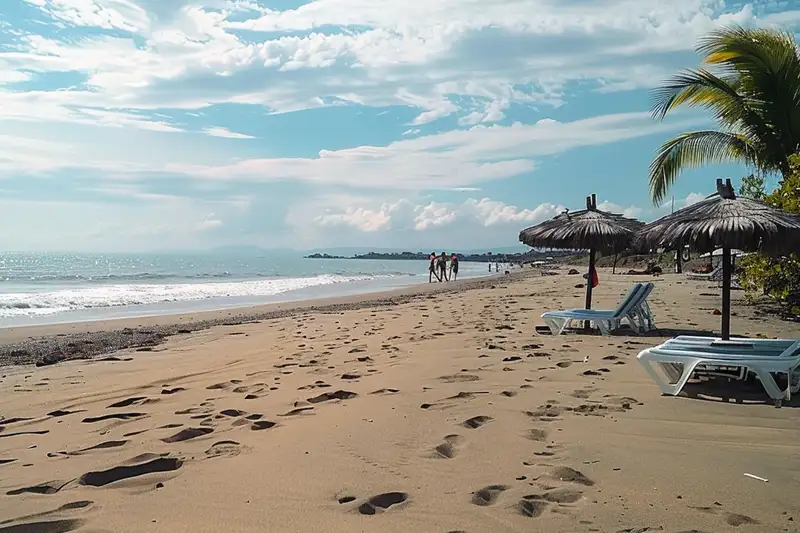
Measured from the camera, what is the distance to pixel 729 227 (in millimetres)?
7023

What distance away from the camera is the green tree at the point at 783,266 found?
925cm

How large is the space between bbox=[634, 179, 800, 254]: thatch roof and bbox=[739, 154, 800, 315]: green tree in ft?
6.42

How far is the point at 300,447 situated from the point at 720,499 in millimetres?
2348

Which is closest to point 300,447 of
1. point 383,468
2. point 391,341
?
point 383,468

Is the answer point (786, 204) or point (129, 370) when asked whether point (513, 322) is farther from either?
point (129, 370)

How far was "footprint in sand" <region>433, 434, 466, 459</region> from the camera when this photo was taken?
3798 millimetres

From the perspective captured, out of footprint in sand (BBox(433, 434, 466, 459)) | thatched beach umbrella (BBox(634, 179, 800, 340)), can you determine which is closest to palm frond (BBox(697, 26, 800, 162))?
thatched beach umbrella (BBox(634, 179, 800, 340))

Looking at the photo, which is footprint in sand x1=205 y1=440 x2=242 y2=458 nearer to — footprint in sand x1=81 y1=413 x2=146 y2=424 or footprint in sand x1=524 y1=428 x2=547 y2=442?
footprint in sand x1=81 y1=413 x2=146 y2=424

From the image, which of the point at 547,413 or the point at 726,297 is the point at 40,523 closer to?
the point at 547,413

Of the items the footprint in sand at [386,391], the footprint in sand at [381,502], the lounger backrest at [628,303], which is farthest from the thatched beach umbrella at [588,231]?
the footprint in sand at [381,502]

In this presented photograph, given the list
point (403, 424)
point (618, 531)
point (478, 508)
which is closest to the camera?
point (618, 531)

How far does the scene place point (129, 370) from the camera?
7402 mm

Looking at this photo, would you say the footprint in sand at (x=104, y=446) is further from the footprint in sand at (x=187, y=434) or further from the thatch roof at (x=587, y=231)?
the thatch roof at (x=587, y=231)

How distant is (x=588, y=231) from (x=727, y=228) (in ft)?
11.0
